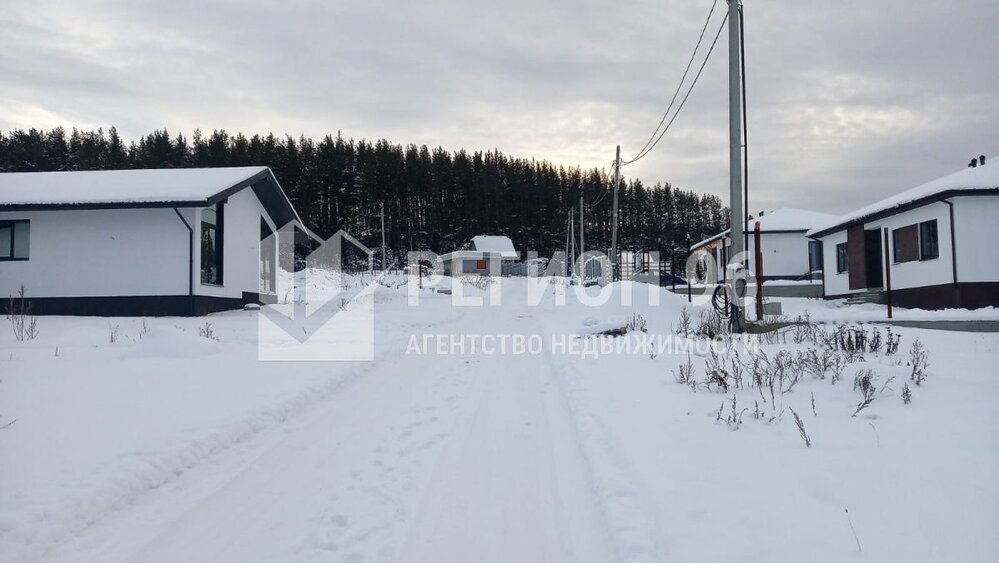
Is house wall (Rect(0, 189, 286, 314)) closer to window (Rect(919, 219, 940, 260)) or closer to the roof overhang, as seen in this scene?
the roof overhang

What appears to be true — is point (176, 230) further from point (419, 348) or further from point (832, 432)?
point (832, 432)

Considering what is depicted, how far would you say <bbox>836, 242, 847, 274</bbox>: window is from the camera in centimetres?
2247

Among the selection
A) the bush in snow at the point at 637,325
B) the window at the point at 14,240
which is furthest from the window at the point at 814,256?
the window at the point at 14,240

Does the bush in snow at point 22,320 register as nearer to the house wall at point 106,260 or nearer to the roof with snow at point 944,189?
the house wall at point 106,260

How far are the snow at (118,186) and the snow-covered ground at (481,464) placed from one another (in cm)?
852

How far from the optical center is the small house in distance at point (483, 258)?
2285 inches

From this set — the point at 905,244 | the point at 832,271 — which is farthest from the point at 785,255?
the point at 905,244

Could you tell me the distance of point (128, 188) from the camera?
1675 cm

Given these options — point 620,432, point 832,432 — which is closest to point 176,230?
point 620,432

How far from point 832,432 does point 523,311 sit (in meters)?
15.8

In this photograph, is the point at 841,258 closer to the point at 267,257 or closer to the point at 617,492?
the point at 267,257

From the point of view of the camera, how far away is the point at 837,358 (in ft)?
23.7

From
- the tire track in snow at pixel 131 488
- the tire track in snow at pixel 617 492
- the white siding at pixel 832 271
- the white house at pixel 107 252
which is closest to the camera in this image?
the tire track in snow at pixel 617 492

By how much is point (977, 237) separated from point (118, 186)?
22.6m
